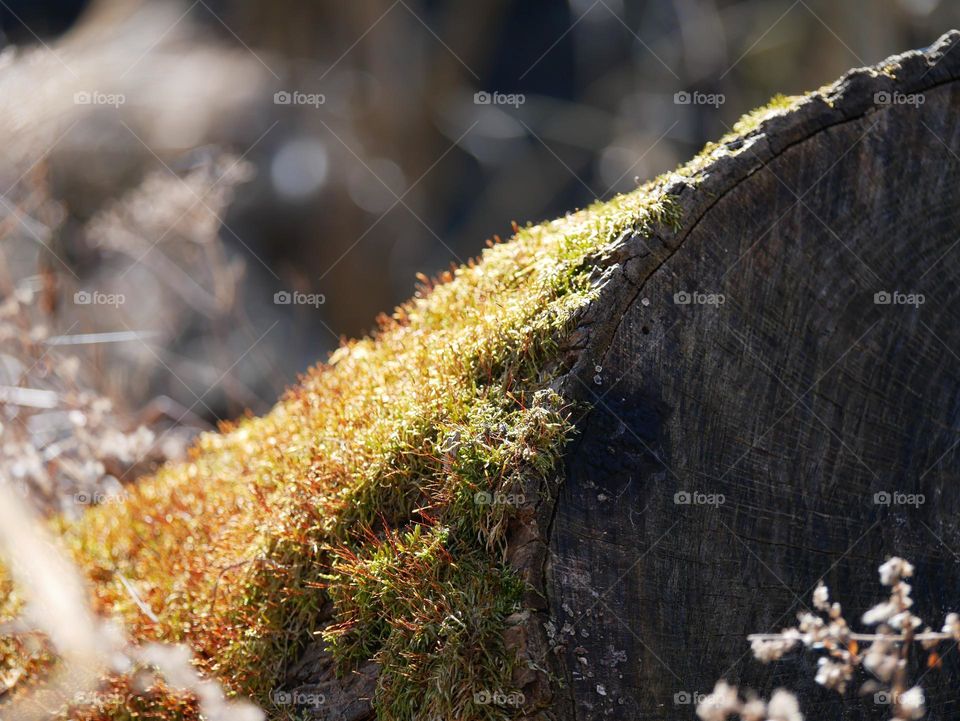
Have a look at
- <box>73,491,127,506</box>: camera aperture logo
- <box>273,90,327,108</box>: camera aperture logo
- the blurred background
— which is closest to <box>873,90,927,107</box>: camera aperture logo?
<box>73,491,127,506</box>: camera aperture logo

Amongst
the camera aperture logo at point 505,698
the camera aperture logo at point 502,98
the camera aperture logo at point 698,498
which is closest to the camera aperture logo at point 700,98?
the camera aperture logo at point 502,98

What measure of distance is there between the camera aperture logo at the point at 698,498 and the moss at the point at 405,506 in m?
0.27

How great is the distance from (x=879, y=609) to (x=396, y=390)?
1.12m

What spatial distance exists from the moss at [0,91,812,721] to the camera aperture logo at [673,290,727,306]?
0.50 feet

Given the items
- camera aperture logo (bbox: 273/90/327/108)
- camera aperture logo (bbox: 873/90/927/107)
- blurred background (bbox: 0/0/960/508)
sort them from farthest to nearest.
A: camera aperture logo (bbox: 273/90/327/108), blurred background (bbox: 0/0/960/508), camera aperture logo (bbox: 873/90/927/107)

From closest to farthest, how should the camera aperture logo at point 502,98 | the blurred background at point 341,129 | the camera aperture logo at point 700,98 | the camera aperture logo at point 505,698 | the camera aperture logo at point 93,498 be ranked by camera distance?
the camera aperture logo at point 505,698 → the camera aperture logo at point 93,498 → the camera aperture logo at point 502,98 → the camera aperture logo at point 700,98 → the blurred background at point 341,129

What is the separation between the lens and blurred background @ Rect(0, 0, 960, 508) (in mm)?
6242

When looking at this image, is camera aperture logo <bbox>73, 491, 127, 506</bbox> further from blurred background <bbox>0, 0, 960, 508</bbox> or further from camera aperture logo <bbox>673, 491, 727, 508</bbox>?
camera aperture logo <bbox>673, 491, 727, 508</bbox>

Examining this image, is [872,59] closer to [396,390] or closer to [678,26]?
[678,26]

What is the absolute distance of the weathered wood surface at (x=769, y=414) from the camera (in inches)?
61.2

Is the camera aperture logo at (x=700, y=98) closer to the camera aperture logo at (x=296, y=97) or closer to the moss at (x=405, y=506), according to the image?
the moss at (x=405, y=506)

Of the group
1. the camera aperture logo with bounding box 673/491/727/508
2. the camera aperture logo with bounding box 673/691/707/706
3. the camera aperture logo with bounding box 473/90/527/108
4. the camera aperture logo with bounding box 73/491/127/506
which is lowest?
the camera aperture logo with bounding box 673/691/707/706

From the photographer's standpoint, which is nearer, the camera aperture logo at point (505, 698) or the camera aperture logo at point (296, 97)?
the camera aperture logo at point (505, 698)

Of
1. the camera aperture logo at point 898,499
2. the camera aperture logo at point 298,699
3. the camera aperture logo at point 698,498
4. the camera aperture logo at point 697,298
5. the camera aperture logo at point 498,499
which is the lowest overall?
the camera aperture logo at point 298,699
